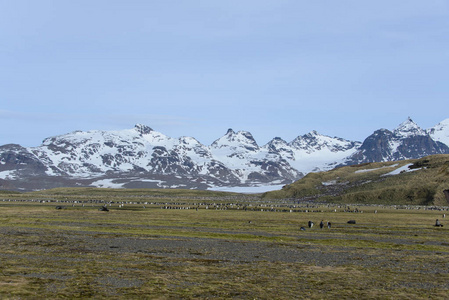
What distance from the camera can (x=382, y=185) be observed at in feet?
499

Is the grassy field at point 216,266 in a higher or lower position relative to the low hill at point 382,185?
lower

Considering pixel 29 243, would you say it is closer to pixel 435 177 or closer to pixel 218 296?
pixel 218 296

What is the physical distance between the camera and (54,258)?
27.1 m

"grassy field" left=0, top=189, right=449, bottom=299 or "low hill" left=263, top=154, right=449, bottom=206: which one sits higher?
"low hill" left=263, top=154, right=449, bottom=206

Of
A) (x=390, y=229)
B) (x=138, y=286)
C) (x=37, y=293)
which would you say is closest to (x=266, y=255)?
(x=138, y=286)

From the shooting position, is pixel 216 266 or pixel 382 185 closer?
pixel 216 266

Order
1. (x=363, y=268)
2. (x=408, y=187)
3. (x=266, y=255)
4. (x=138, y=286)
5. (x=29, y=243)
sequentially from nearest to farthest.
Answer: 1. (x=138, y=286)
2. (x=363, y=268)
3. (x=266, y=255)
4. (x=29, y=243)
5. (x=408, y=187)

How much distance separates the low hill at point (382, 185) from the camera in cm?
13050

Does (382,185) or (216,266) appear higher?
(382,185)

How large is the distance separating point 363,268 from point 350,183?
15115 cm

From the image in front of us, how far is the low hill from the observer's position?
428ft

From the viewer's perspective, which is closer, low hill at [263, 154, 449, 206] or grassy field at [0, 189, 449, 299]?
grassy field at [0, 189, 449, 299]

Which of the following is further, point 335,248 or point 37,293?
point 335,248

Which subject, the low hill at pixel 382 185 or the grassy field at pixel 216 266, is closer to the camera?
the grassy field at pixel 216 266
